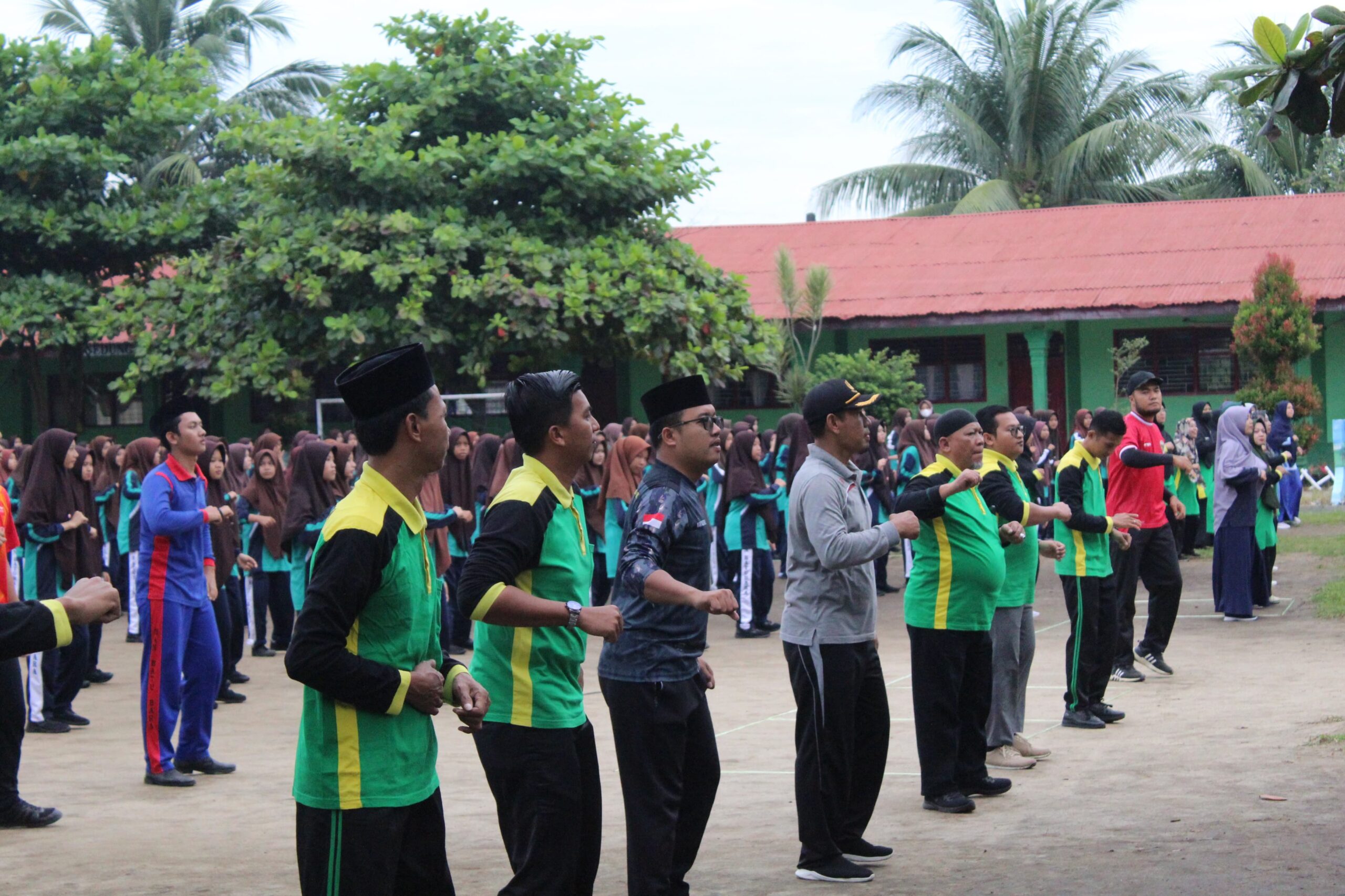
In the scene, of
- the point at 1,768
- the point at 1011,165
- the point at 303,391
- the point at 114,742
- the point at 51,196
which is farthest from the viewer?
the point at 1011,165

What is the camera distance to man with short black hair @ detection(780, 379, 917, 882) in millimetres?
5789

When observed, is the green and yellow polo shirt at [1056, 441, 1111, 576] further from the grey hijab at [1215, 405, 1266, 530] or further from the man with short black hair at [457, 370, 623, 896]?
the man with short black hair at [457, 370, 623, 896]

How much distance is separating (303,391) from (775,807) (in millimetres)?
14145

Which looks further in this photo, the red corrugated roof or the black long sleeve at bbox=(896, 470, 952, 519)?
the red corrugated roof

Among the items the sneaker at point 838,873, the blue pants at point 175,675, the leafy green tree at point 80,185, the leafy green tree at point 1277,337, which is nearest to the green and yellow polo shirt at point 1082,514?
the sneaker at point 838,873

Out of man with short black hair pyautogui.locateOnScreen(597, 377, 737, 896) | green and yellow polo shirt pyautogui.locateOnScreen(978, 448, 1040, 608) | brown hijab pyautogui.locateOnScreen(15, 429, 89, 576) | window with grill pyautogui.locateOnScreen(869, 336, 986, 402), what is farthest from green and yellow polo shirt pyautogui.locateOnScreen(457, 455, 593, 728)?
window with grill pyautogui.locateOnScreen(869, 336, 986, 402)

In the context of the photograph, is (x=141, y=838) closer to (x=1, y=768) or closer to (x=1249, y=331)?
(x=1, y=768)

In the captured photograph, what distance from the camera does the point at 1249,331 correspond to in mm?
22000

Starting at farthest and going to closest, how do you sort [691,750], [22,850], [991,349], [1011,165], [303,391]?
[1011,165] → [991,349] → [303,391] → [22,850] → [691,750]

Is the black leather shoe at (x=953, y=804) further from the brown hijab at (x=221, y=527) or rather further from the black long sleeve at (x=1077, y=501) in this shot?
the brown hijab at (x=221, y=527)

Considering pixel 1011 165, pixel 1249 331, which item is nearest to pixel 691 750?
pixel 1249 331

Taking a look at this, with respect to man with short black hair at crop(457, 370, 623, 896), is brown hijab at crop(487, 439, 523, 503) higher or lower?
higher

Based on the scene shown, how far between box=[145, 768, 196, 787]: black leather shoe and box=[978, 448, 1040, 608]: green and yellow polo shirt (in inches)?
166

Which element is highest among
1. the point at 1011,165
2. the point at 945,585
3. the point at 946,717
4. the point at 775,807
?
the point at 1011,165
